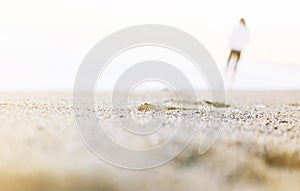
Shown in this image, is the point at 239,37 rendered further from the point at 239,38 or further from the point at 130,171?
the point at 130,171

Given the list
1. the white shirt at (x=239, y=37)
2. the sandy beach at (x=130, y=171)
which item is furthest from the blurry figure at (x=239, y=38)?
the sandy beach at (x=130, y=171)

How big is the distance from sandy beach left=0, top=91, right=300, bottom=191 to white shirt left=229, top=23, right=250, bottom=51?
312 centimetres

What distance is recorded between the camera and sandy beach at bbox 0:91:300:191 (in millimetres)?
2795

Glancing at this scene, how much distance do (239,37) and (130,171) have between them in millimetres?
5515

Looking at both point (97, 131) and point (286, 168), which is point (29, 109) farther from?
point (286, 168)

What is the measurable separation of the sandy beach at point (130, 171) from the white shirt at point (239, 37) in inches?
123

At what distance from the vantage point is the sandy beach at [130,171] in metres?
2.79

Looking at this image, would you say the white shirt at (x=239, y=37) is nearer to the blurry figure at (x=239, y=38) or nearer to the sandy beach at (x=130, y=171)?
the blurry figure at (x=239, y=38)

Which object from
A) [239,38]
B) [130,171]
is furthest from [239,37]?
[130,171]

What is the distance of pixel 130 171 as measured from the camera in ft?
10.0

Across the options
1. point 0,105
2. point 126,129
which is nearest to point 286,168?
point 126,129

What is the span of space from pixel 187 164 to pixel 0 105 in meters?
3.09

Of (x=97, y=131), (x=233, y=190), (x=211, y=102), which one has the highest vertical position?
(x=211, y=102)

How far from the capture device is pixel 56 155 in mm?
2994
